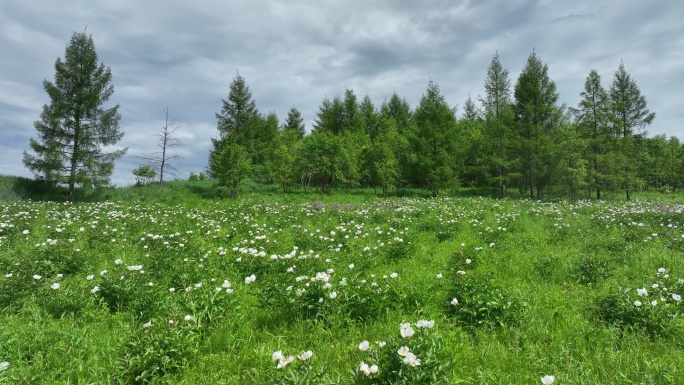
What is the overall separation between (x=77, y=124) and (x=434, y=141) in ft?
96.6

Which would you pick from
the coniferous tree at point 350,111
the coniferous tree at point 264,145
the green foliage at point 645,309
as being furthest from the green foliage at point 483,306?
the coniferous tree at point 350,111

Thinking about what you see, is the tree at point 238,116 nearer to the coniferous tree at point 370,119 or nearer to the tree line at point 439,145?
the tree line at point 439,145

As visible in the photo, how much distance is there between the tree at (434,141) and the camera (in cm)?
2945

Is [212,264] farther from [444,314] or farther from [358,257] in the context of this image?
[444,314]

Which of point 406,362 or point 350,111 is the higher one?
point 350,111

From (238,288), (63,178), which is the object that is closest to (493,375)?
(238,288)

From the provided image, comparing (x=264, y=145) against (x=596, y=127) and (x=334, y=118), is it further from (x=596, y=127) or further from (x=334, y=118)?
(x=596, y=127)

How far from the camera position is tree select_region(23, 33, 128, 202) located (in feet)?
78.9

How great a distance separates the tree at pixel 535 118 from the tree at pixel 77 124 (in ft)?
111

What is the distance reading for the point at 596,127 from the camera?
91.3ft

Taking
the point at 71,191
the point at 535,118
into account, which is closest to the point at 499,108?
the point at 535,118

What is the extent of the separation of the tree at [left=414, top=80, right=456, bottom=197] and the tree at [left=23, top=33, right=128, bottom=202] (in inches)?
1017

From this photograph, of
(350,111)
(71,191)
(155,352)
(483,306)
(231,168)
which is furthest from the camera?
(350,111)

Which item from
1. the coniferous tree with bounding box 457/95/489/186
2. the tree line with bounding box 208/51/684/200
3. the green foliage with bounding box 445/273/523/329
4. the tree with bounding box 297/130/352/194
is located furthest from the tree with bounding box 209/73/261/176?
the green foliage with bounding box 445/273/523/329
